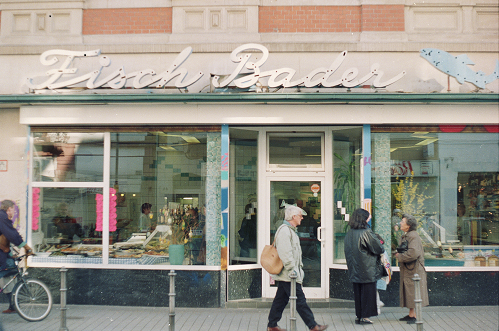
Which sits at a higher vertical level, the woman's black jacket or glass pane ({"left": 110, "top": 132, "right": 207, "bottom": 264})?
glass pane ({"left": 110, "top": 132, "right": 207, "bottom": 264})

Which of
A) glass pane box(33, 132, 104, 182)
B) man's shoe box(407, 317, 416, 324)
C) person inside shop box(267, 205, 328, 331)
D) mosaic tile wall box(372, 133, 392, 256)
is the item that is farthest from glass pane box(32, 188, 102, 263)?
man's shoe box(407, 317, 416, 324)

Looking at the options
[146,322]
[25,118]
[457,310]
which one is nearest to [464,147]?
[457,310]

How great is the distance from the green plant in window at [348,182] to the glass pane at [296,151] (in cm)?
42

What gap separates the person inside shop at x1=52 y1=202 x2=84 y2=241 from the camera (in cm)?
859

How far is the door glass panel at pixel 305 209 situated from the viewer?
334 inches

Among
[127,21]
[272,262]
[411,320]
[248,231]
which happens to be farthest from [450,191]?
[127,21]

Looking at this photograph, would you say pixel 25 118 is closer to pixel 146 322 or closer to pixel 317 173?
pixel 146 322

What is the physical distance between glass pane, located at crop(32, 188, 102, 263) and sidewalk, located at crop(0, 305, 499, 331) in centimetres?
109

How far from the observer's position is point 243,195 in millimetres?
8547

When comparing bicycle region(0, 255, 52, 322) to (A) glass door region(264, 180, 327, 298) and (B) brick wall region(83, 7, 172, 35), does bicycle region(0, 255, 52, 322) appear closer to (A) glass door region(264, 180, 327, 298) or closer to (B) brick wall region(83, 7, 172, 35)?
(A) glass door region(264, 180, 327, 298)

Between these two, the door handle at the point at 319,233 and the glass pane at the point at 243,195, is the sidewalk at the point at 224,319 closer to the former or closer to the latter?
the glass pane at the point at 243,195

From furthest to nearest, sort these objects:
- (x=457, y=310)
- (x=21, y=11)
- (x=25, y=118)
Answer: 1. (x=21, y=11)
2. (x=25, y=118)
3. (x=457, y=310)

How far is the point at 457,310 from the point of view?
25.2ft

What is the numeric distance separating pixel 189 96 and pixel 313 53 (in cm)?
256
